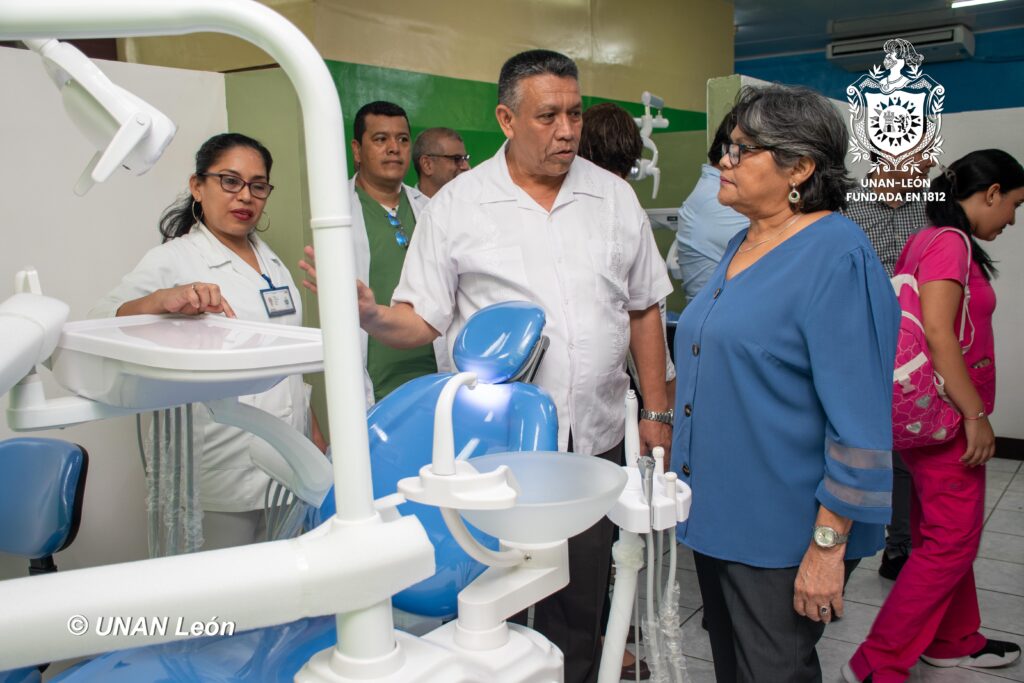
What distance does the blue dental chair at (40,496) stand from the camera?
1846 millimetres

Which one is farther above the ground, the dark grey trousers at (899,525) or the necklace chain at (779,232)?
the necklace chain at (779,232)

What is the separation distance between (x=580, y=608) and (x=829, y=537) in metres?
0.68

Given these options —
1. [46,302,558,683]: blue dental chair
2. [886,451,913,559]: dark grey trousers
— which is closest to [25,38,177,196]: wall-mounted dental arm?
[46,302,558,683]: blue dental chair

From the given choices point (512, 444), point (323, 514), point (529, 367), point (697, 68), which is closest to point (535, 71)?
Answer: point (529, 367)

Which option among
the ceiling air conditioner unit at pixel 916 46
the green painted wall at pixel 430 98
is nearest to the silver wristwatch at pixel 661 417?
the green painted wall at pixel 430 98

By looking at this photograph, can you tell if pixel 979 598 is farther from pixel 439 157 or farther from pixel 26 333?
pixel 26 333

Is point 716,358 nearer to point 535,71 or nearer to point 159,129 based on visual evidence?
point 535,71

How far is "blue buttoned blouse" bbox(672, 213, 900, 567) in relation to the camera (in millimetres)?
1352

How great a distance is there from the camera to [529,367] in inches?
57.6

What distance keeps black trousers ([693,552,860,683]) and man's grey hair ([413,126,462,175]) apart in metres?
2.09

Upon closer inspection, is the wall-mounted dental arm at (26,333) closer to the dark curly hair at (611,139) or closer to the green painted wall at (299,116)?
the green painted wall at (299,116)

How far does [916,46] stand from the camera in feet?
29.5

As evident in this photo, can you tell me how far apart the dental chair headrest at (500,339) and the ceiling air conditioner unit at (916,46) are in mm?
8997

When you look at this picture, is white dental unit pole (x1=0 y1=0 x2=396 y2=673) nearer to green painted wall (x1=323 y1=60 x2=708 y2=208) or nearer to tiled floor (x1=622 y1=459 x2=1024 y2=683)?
tiled floor (x1=622 y1=459 x2=1024 y2=683)
